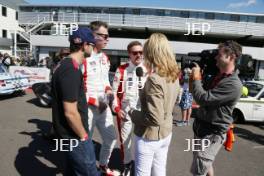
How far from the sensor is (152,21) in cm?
3912

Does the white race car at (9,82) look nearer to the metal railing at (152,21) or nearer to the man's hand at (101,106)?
the man's hand at (101,106)

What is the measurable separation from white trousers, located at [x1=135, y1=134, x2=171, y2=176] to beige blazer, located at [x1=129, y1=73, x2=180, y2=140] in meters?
0.06

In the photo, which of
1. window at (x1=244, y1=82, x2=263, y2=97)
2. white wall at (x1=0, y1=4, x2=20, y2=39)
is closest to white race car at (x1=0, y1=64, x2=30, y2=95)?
window at (x1=244, y1=82, x2=263, y2=97)

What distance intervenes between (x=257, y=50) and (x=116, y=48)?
1532 centimetres

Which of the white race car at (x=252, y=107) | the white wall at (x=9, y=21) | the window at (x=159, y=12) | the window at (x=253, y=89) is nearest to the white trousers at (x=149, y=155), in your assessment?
the white race car at (x=252, y=107)

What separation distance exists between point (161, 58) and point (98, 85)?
4.74 feet

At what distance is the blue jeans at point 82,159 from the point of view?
8.68ft

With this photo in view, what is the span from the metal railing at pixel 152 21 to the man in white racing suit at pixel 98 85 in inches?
1424

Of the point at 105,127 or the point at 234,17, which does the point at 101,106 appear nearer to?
the point at 105,127

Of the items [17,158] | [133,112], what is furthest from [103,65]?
[17,158]

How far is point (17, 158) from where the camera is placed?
4797 millimetres

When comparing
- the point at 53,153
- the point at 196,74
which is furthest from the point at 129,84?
the point at 53,153

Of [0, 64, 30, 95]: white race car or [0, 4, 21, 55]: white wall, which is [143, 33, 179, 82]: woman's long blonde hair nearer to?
[0, 64, 30, 95]: white race car

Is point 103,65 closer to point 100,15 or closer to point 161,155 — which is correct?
point 161,155
